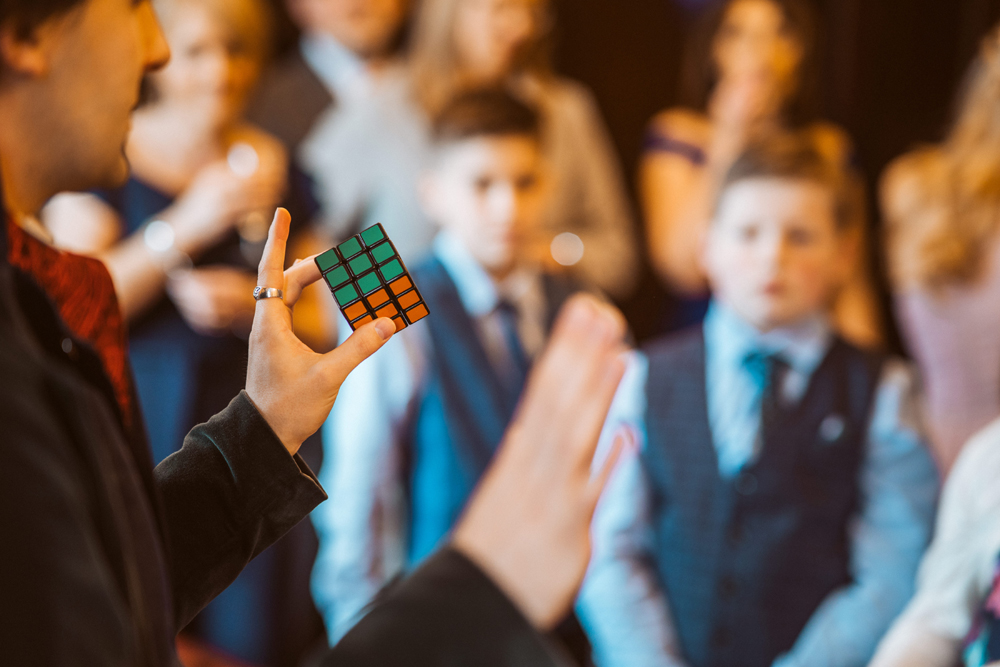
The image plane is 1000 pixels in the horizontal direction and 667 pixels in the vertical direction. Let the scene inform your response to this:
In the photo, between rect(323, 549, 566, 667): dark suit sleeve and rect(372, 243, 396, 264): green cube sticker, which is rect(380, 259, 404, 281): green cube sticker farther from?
rect(323, 549, 566, 667): dark suit sleeve

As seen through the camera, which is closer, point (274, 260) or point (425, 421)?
point (274, 260)

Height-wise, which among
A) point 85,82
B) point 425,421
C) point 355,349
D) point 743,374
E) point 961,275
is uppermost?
point 85,82

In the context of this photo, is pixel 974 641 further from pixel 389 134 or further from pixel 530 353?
pixel 389 134

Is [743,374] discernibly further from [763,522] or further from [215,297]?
[215,297]

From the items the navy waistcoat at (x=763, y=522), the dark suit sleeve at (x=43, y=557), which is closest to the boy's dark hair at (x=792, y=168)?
the navy waistcoat at (x=763, y=522)

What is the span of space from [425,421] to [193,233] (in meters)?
0.46

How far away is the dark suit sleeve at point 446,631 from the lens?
0.33 m

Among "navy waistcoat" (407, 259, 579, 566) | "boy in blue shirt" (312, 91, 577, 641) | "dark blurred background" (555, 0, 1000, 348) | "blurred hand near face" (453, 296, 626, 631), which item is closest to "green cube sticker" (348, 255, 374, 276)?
"blurred hand near face" (453, 296, 626, 631)

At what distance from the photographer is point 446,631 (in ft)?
1.11

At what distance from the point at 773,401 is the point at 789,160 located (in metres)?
0.34

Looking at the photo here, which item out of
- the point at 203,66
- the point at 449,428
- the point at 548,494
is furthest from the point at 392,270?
the point at 203,66

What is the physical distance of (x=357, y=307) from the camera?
399mm

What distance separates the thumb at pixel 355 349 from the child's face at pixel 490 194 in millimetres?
802

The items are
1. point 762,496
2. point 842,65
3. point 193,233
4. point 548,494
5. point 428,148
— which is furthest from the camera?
point 842,65
